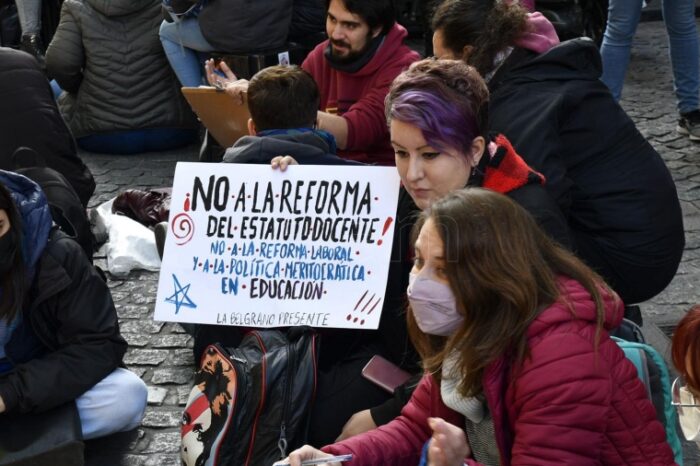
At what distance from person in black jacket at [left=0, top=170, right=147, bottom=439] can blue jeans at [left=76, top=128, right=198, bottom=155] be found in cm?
361

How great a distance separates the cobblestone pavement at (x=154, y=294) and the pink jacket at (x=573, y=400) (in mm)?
1224

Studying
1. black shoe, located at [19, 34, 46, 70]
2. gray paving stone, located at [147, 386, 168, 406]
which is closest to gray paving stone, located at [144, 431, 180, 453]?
gray paving stone, located at [147, 386, 168, 406]

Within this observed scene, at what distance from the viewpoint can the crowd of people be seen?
7.81 feet

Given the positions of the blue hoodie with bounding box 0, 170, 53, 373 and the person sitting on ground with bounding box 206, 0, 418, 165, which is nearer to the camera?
the blue hoodie with bounding box 0, 170, 53, 373

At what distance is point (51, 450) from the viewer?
338 centimetres

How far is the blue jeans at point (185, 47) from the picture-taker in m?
6.64

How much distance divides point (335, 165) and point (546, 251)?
1259mm

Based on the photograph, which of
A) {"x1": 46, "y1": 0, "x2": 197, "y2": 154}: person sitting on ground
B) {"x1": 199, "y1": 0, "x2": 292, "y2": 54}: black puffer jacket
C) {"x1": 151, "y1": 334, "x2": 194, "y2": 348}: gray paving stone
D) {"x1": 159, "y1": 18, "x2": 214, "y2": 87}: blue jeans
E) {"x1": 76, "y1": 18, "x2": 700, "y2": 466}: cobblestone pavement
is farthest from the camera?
{"x1": 46, "y1": 0, "x2": 197, "y2": 154}: person sitting on ground

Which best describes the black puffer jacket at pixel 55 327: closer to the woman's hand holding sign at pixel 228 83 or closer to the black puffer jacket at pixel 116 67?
the woman's hand holding sign at pixel 228 83

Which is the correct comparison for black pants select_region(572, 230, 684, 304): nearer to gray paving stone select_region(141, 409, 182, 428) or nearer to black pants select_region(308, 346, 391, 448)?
black pants select_region(308, 346, 391, 448)

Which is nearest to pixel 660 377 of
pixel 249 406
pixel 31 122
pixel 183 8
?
pixel 249 406

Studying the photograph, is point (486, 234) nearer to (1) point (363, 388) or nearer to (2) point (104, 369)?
(1) point (363, 388)

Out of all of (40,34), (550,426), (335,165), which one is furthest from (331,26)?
(40,34)

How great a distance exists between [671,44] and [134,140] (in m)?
3.34
